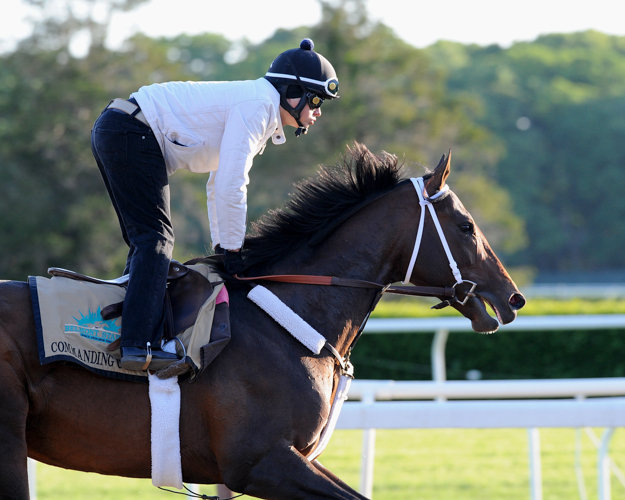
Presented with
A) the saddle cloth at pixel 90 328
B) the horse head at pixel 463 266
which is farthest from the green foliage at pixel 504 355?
the saddle cloth at pixel 90 328

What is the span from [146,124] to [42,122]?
57.2ft

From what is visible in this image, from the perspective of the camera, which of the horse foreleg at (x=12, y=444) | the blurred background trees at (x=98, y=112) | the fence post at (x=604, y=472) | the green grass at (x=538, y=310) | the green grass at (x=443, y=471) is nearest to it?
the horse foreleg at (x=12, y=444)

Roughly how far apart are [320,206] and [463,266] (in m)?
0.64

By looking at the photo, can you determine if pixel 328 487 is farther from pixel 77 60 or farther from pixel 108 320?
pixel 77 60

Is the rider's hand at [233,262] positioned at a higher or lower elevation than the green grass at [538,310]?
lower

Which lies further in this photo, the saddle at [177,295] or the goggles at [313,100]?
the goggles at [313,100]

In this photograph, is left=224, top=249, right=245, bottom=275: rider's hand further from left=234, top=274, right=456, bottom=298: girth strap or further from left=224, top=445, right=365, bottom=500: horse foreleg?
left=224, top=445, right=365, bottom=500: horse foreleg

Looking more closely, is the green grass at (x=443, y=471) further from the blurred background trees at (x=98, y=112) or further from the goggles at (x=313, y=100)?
the blurred background trees at (x=98, y=112)

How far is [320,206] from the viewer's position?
10.5ft

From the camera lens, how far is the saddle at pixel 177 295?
282 cm

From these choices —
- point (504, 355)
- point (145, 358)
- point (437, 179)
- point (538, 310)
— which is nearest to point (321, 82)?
point (437, 179)

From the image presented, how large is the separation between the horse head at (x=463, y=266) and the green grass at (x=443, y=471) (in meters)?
2.44

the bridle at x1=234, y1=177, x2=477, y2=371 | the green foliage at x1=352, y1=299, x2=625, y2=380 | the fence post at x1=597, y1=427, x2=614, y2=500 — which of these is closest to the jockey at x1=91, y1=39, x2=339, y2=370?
the bridle at x1=234, y1=177, x2=477, y2=371

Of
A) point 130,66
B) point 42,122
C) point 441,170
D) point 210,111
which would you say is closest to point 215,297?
point 210,111
